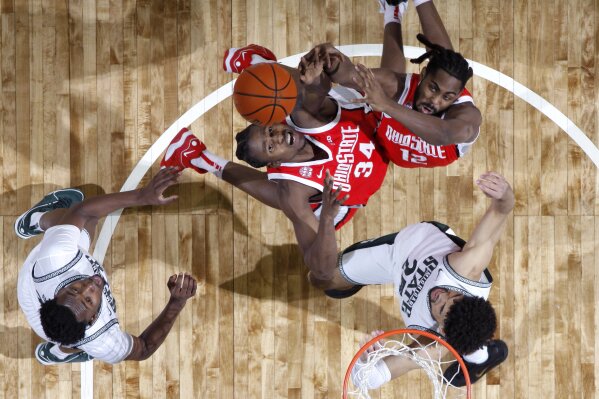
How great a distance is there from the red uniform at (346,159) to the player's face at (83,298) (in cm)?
131

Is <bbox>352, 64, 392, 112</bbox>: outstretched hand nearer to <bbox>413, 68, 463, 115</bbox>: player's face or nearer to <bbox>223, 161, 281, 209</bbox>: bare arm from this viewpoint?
<bbox>413, 68, 463, 115</bbox>: player's face

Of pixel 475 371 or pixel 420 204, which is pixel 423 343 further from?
pixel 420 204

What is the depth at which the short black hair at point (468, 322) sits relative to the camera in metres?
3.42

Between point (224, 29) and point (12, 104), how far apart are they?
176 centimetres

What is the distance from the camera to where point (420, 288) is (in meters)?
3.71

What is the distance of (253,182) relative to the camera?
4363 millimetres

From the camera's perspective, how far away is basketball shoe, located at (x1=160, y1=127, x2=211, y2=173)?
443cm

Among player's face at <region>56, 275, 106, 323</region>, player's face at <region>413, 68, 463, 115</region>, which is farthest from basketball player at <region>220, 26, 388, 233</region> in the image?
player's face at <region>56, 275, 106, 323</region>

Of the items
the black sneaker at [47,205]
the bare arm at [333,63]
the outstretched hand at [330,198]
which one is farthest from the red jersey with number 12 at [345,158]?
the black sneaker at [47,205]

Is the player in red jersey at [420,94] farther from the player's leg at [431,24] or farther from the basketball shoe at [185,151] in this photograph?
the basketball shoe at [185,151]

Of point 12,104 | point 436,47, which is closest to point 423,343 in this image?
point 436,47

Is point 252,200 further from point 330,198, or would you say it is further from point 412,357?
point 412,357

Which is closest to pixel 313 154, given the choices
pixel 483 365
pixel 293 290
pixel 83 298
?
pixel 293 290

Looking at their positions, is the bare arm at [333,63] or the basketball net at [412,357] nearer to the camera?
the bare arm at [333,63]
